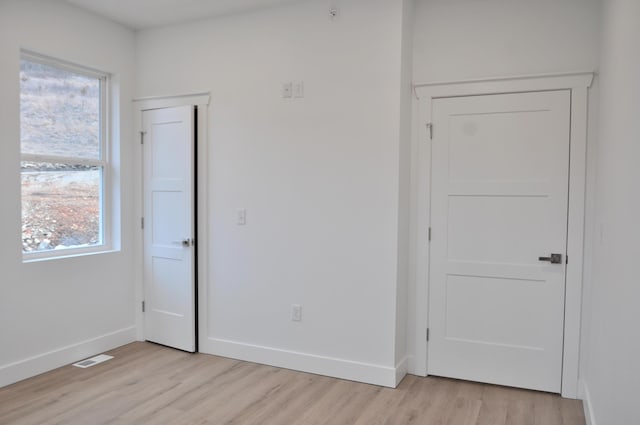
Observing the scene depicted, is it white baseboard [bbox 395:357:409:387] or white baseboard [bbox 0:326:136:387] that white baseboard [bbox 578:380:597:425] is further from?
white baseboard [bbox 0:326:136:387]

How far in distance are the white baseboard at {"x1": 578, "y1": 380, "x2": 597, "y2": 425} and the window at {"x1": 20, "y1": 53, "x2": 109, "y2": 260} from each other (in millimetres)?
3815

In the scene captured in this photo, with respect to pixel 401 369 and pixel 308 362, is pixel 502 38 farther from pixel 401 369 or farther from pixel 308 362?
pixel 308 362

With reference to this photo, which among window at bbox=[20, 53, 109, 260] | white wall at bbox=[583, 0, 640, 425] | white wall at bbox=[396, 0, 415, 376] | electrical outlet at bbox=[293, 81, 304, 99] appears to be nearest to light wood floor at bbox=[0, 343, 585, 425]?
white wall at bbox=[396, 0, 415, 376]

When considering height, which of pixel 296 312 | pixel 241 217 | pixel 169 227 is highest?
pixel 241 217

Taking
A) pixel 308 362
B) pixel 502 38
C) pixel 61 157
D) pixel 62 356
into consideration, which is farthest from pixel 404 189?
pixel 62 356

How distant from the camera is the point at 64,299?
381cm

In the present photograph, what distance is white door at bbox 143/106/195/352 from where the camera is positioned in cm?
414

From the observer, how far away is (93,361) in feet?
12.8

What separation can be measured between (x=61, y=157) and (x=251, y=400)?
239 centimetres

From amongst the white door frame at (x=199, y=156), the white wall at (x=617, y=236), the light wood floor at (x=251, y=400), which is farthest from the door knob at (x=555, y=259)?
the white door frame at (x=199, y=156)

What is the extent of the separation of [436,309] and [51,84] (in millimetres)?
3431

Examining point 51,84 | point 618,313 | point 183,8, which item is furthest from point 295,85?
point 618,313

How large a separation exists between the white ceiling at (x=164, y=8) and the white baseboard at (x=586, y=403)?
11.1 ft

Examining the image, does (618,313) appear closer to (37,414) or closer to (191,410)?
(191,410)
